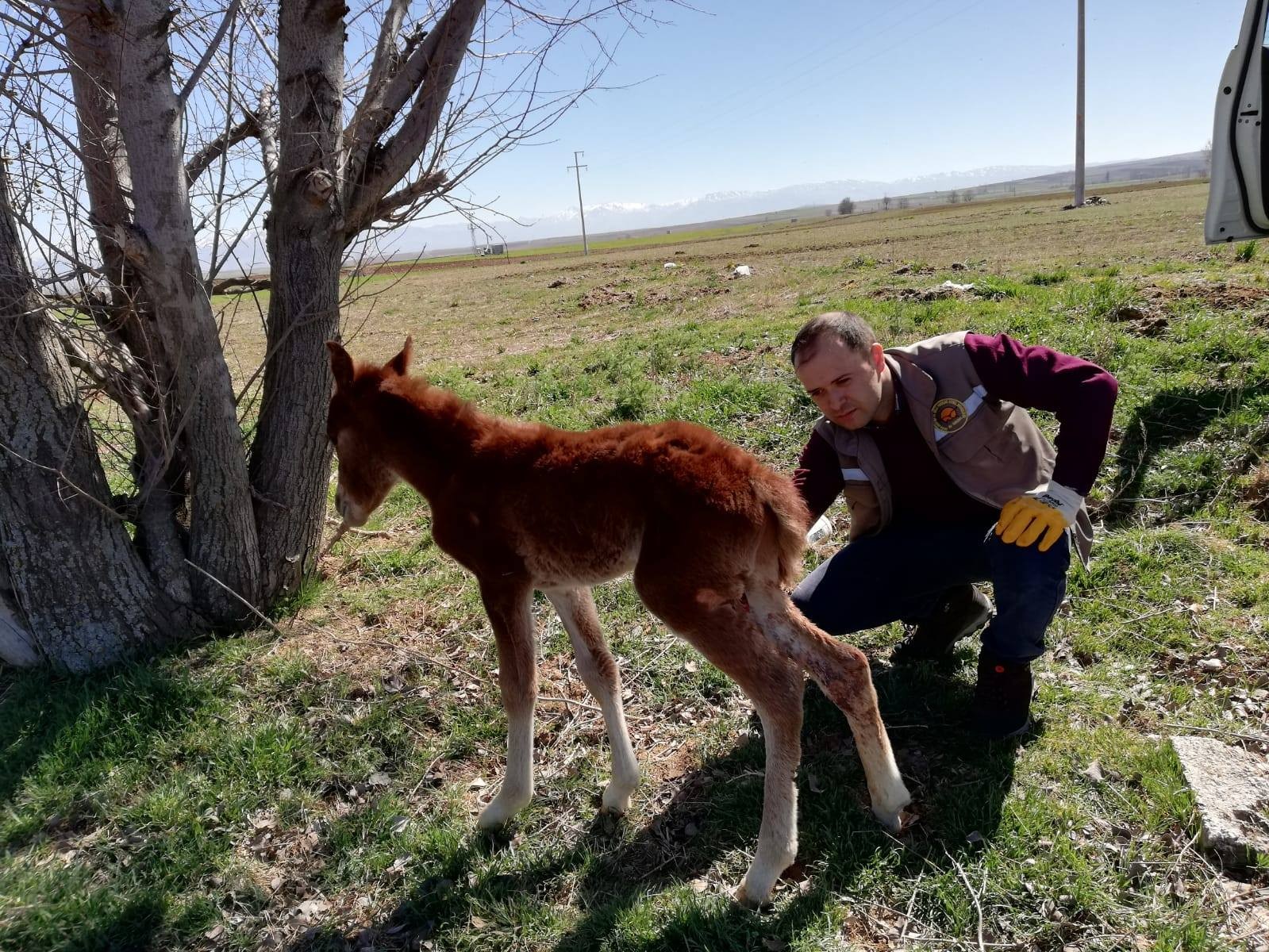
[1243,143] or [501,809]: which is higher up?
[1243,143]

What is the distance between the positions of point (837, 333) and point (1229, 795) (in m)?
2.36

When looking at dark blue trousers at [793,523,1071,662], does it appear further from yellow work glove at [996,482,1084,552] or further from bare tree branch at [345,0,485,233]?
bare tree branch at [345,0,485,233]

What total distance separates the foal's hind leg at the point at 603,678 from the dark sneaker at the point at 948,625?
1647 millimetres

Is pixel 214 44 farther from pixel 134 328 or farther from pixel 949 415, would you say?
pixel 949 415

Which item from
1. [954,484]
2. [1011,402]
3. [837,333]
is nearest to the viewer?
[837,333]

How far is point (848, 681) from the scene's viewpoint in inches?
123

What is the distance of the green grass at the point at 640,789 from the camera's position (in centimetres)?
291

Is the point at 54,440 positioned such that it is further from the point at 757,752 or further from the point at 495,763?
the point at 757,752

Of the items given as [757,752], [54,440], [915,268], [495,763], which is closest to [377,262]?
[54,440]

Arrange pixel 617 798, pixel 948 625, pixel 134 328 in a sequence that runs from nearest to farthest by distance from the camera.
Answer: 1. pixel 617 798
2. pixel 948 625
3. pixel 134 328

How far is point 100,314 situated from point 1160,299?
9252 mm

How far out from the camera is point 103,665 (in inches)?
178

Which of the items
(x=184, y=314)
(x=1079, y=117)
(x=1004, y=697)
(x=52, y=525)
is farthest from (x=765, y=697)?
(x=1079, y=117)

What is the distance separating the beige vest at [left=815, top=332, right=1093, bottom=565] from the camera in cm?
356
